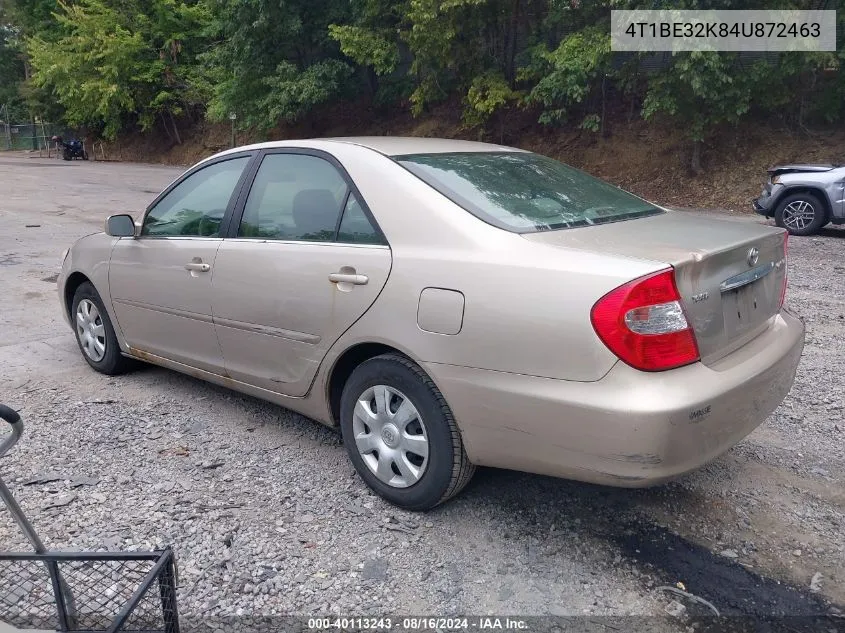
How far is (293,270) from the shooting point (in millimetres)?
3555

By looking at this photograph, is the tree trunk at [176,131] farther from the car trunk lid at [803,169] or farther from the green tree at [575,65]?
the car trunk lid at [803,169]

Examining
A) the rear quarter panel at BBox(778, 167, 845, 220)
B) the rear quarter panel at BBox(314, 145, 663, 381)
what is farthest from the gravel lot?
the rear quarter panel at BBox(778, 167, 845, 220)

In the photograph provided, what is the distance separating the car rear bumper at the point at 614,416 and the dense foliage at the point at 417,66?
41.8ft

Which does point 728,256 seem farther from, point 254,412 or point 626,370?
point 254,412

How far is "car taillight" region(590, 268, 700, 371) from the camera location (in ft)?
8.48

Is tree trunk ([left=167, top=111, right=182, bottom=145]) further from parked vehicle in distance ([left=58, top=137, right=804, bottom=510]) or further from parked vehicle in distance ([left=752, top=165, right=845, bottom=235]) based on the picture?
parked vehicle in distance ([left=58, top=137, right=804, bottom=510])

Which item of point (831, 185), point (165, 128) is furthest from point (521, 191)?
point (165, 128)

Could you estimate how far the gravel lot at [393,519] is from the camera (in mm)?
2744

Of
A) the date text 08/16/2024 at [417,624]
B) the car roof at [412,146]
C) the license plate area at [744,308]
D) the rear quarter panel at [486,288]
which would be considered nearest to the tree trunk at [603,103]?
the car roof at [412,146]

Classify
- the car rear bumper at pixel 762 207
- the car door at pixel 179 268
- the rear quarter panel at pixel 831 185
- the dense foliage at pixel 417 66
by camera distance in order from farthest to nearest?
the dense foliage at pixel 417 66
the car rear bumper at pixel 762 207
the rear quarter panel at pixel 831 185
the car door at pixel 179 268

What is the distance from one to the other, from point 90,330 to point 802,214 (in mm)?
10337

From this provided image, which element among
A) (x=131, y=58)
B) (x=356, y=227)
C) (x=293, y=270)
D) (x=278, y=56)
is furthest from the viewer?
(x=131, y=58)

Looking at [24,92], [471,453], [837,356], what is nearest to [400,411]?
[471,453]

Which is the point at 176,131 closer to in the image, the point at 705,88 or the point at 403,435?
the point at 705,88
